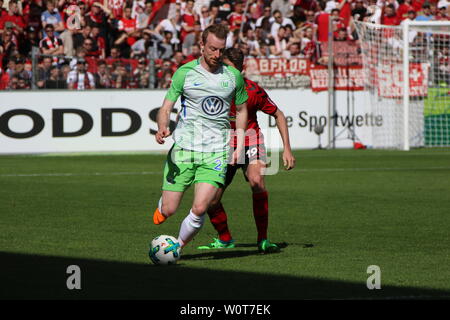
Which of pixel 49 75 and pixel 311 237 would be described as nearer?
pixel 311 237

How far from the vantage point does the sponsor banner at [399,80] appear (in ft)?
84.8

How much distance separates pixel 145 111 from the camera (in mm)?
24188

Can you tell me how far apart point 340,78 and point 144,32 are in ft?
17.1

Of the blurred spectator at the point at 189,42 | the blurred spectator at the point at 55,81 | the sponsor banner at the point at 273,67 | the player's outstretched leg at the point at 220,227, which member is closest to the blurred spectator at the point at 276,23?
the sponsor banner at the point at 273,67

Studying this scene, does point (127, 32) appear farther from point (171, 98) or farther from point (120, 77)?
point (171, 98)

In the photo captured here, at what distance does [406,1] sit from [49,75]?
453 inches

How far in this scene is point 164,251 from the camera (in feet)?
27.3

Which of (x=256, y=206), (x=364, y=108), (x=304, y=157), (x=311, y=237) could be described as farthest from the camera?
(x=364, y=108)

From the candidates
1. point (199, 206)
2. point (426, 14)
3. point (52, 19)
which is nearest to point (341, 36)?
point (426, 14)

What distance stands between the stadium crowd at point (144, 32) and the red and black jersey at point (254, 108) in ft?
46.3

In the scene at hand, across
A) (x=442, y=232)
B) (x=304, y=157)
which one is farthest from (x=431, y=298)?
(x=304, y=157)

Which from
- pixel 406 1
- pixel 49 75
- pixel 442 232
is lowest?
pixel 442 232

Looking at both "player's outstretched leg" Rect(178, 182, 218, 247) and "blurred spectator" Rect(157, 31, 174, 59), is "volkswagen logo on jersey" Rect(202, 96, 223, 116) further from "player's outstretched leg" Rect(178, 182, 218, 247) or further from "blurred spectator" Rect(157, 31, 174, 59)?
"blurred spectator" Rect(157, 31, 174, 59)
